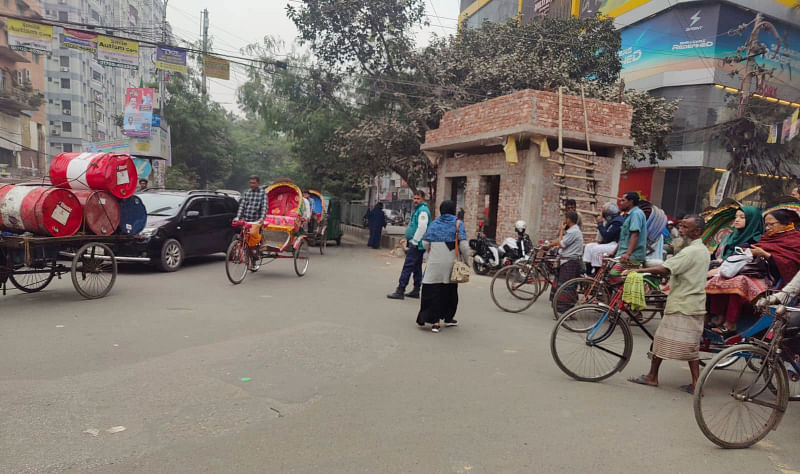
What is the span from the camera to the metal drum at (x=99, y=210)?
669 cm

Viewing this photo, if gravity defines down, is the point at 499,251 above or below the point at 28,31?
below

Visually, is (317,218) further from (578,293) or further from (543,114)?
(578,293)

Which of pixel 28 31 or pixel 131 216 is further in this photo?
pixel 28 31

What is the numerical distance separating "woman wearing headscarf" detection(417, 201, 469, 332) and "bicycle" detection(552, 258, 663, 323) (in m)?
1.56

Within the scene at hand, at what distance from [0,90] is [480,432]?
45.0 meters

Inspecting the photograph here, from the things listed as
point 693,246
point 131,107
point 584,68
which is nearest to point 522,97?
point 693,246

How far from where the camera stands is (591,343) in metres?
4.51

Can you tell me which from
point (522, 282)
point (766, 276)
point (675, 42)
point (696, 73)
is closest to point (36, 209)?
point (522, 282)

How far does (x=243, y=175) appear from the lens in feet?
176

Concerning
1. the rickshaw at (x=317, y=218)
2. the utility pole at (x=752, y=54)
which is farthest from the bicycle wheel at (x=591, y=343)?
the utility pole at (x=752, y=54)

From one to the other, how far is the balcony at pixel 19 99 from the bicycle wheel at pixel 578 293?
4123cm

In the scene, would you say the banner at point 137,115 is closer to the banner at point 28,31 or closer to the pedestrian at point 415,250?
the banner at point 28,31

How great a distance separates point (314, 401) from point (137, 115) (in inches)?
1011

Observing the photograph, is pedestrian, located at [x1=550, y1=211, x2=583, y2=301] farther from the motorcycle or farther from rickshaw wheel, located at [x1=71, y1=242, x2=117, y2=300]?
rickshaw wheel, located at [x1=71, y1=242, x2=117, y2=300]
